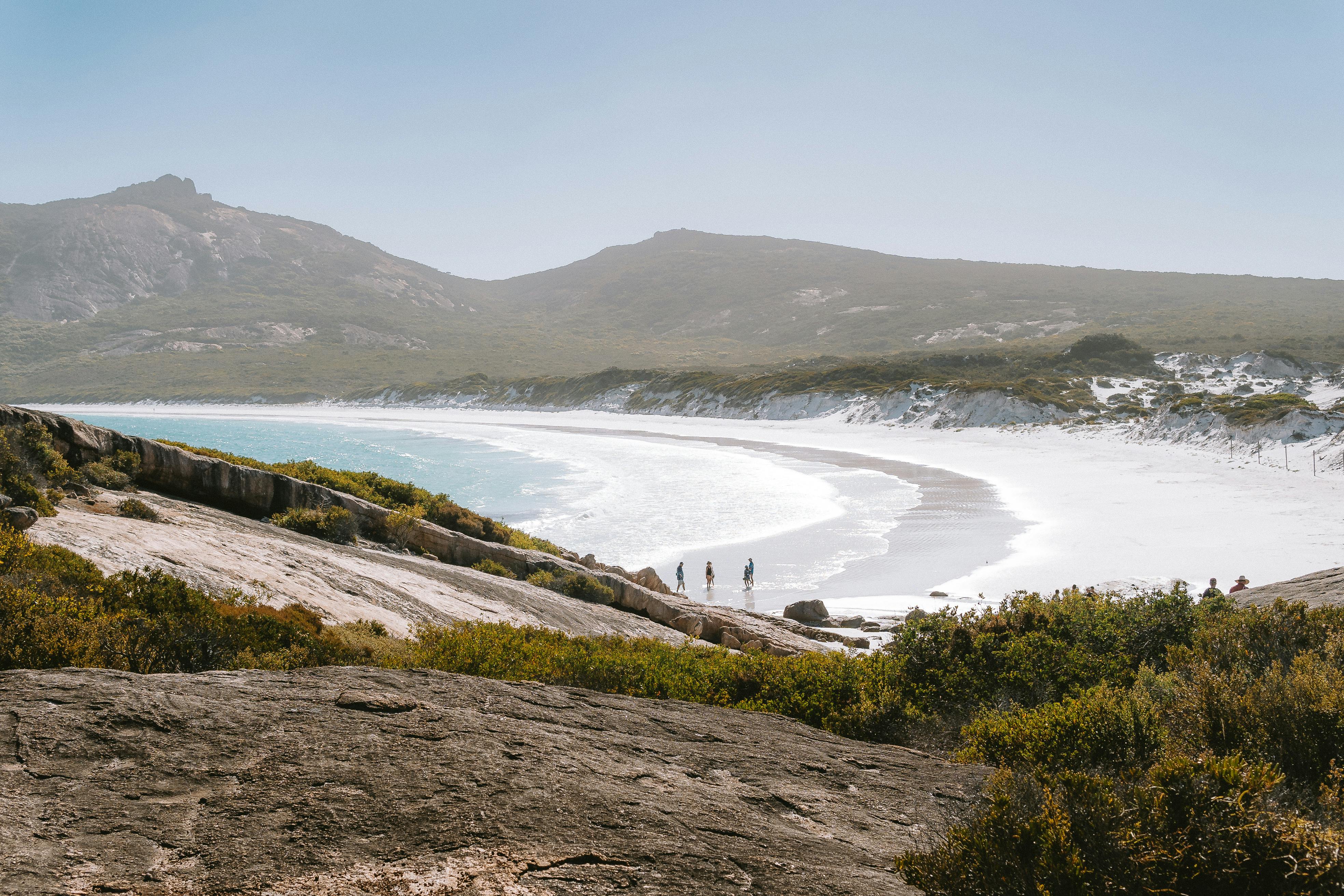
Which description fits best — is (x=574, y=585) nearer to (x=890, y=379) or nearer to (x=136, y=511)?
(x=136, y=511)

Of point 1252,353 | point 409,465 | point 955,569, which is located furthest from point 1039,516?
point 1252,353

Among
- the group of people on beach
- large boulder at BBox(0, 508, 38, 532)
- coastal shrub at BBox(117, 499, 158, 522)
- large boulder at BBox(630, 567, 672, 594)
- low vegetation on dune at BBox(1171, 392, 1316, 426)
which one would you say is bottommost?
the group of people on beach

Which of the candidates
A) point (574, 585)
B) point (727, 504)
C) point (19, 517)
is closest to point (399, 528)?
point (574, 585)

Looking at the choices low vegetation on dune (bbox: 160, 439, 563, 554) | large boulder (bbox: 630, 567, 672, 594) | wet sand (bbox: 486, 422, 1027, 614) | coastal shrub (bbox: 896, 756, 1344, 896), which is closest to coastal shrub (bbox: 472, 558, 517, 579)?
low vegetation on dune (bbox: 160, 439, 563, 554)

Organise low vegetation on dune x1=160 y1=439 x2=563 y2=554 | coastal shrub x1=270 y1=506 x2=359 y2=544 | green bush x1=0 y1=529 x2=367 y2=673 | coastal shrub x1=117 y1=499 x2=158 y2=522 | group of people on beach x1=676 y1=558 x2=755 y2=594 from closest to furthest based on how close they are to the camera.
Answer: green bush x1=0 y1=529 x2=367 y2=673
coastal shrub x1=117 y1=499 x2=158 y2=522
coastal shrub x1=270 y1=506 x2=359 y2=544
low vegetation on dune x1=160 y1=439 x2=563 y2=554
group of people on beach x1=676 y1=558 x2=755 y2=594

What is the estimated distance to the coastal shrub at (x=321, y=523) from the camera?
13445 mm

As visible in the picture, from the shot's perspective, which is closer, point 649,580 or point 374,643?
point 374,643

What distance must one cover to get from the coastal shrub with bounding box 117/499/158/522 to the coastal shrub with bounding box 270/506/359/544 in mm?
2740

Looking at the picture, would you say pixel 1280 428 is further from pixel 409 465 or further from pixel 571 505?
pixel 409 465

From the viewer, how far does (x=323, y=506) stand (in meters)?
14.5

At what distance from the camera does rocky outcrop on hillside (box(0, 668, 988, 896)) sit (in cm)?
328

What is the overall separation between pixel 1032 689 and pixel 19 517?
1123cm

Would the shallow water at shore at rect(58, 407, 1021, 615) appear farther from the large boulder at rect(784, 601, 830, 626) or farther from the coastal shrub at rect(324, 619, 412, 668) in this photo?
the coastal shrub at rect(324, 619, 412, 668)

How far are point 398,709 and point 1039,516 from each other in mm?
29136
